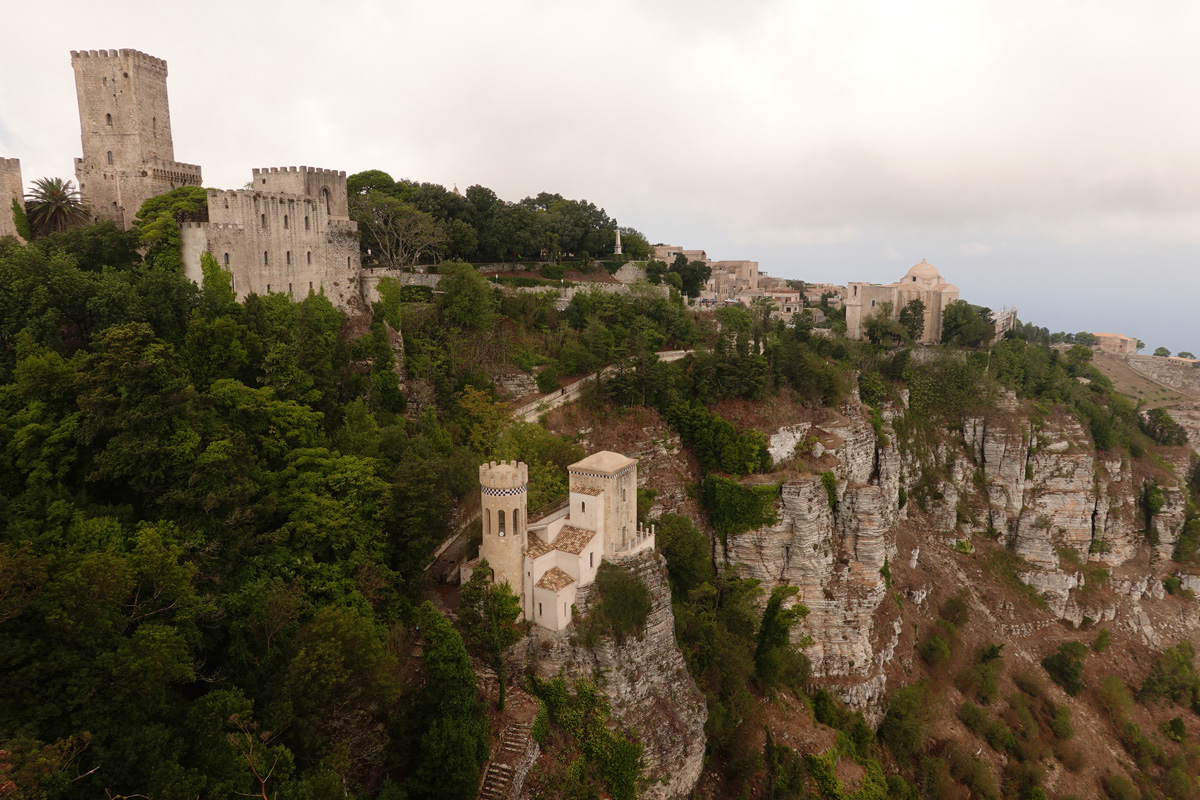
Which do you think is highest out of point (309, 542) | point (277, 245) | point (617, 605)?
point (277, 245)

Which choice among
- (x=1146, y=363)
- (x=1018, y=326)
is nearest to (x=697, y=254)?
(x=1018, y=326)

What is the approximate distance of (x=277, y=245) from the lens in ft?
104

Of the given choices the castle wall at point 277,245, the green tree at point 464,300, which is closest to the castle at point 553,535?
the castle wall at point 277,245

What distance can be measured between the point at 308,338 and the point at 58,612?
16639 mm

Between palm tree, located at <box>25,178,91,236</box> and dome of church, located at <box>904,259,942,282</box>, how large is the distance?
229ft

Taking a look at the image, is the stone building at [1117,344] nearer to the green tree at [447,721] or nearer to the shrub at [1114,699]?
the shrub at [1114,699]

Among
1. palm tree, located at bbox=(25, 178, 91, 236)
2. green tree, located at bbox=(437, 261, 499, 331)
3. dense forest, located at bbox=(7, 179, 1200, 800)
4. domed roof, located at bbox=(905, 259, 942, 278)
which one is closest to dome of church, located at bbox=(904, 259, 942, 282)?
domed roof, located at bbox=(905, 259, 942, 278)

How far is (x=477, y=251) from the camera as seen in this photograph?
52438 mm

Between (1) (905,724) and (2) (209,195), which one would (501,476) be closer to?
(2) (209,195)

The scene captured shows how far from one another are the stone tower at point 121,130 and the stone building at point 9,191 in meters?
2.68

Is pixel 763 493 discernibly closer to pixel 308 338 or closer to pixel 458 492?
pixel 458 492

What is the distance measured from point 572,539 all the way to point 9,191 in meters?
31.7

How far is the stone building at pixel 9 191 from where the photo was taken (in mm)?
30422

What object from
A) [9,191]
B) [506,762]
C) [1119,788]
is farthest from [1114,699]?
[9,191]
